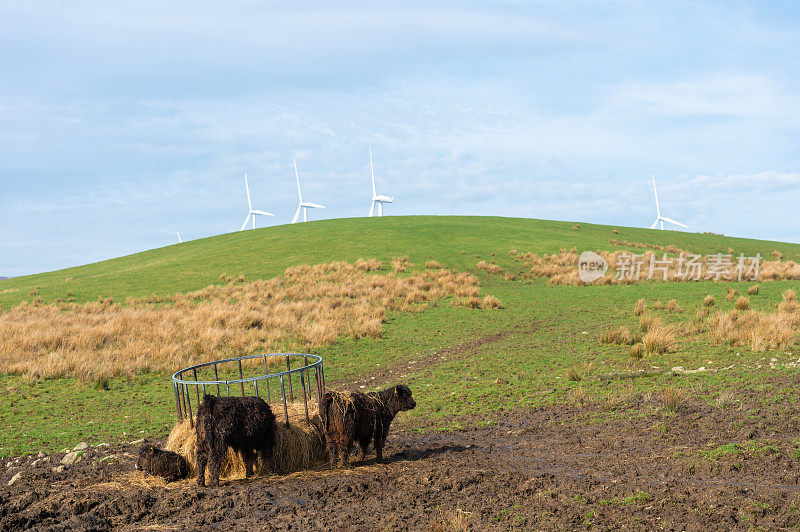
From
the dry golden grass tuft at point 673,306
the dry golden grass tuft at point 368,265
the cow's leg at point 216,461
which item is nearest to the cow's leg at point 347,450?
the cow's leg at point 216,461

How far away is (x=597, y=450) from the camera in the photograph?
910 centimetres

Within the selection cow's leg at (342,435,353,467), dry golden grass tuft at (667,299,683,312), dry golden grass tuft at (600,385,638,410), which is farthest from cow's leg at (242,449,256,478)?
dry golden grass tuft at (667,299,683,312)

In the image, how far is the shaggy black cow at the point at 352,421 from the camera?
875 cm

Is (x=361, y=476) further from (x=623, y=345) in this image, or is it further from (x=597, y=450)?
(x=623, y=345)

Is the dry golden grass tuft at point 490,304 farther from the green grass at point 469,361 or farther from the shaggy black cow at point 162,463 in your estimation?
the shaggy black cow at point 162,463

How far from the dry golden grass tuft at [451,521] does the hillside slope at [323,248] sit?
1448 inches

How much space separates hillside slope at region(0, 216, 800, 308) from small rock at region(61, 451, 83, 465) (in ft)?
101

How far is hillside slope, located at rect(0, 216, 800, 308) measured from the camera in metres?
44.3

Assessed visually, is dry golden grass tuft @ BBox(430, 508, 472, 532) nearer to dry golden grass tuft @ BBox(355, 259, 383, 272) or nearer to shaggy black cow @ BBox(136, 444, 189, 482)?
shaggy black cow @ BBox(136, 444, 189, 482)

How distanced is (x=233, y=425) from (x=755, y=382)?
10841 mm

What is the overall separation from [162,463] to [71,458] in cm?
283

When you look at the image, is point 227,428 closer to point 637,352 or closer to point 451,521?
point 451,521

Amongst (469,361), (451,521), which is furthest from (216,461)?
(469,361)

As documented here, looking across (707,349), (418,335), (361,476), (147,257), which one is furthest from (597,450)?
(147,257)
